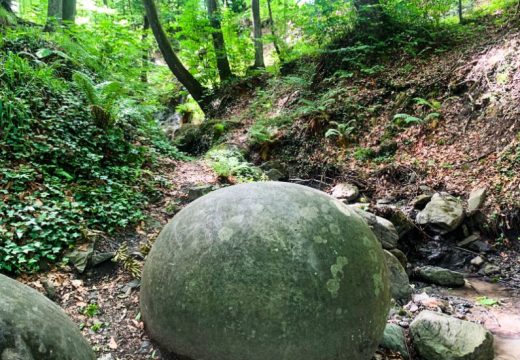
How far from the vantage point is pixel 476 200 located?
6031 millimetres

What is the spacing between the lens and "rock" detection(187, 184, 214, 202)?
6363 millimetres

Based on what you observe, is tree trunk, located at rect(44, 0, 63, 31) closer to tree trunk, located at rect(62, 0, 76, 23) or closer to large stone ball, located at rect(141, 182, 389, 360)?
tree trunk, located at rect(62, 0, 76, 23)

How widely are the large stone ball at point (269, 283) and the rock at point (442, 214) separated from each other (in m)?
3.80

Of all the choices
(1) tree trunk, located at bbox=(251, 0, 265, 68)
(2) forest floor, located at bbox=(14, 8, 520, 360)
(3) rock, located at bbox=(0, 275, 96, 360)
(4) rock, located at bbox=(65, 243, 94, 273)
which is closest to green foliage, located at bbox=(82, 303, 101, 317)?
(2) forest floor, located at bbox=(14, 8, 520, 360)

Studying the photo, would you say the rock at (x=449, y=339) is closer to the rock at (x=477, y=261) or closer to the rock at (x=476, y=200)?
the rock at (x=477, y=261)

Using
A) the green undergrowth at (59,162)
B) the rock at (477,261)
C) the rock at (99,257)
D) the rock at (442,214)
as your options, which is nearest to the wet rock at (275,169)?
the green undergrowth at (59,162)

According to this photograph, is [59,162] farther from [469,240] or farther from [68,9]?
[68,9]

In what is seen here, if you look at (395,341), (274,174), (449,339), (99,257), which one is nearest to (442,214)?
(449,339)

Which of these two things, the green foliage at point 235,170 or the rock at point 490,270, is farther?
the green foliage at point 235,170

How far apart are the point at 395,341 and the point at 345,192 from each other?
390 centimetres

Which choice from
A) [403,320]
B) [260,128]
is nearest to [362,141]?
[260,128]

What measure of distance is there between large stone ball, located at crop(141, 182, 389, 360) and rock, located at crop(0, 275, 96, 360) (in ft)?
2.11

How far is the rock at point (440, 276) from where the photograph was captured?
207 inches

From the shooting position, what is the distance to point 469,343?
135 inches
